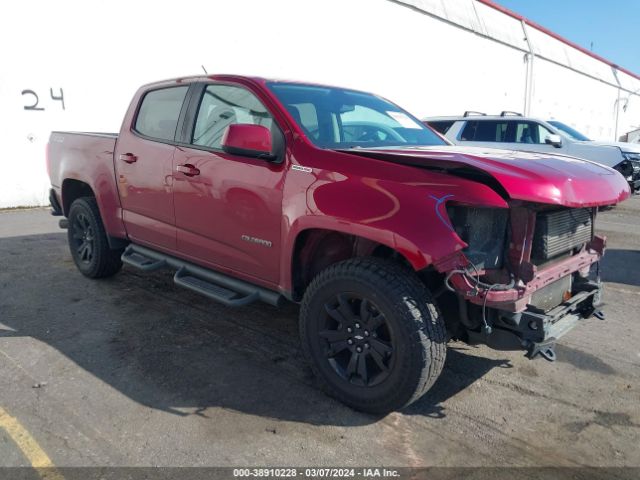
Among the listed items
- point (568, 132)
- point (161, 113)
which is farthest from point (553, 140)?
point (161, 113)

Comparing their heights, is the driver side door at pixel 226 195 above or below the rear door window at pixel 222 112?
below

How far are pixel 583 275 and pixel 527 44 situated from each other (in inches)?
995

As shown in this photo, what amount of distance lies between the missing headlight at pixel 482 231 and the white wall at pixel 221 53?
8442 millimetres

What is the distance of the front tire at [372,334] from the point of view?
2.77m

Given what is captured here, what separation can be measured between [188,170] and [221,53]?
938 centimetres

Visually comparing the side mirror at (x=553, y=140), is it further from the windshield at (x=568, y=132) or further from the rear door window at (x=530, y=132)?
the windshield at (x=568, y=132)

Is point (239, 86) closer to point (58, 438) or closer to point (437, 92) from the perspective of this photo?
point (58, 438)

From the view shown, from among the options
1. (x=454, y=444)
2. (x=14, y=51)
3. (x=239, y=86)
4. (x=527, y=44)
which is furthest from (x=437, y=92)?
(x=454, y=444)

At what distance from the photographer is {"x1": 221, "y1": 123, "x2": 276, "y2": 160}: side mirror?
10.8 feet

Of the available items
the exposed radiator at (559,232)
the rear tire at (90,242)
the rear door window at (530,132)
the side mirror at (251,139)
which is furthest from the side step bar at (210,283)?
the rear door window at (530,132)

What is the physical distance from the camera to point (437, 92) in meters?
20.0

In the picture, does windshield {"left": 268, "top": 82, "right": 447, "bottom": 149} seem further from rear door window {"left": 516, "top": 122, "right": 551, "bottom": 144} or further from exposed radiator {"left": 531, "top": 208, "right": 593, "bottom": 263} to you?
rear door window {"left": 516, "top": 122, "right": 551, "bottom": 144}

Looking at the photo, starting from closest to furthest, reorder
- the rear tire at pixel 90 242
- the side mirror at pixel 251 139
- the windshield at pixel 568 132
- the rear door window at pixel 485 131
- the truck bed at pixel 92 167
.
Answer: the side mirror at pixel 251 139 < the truck bed at pixel 92 167 < the rear tire at pixel 90 242 < the rear door window at pixel 485 131 < the windshield at pixel 568 132

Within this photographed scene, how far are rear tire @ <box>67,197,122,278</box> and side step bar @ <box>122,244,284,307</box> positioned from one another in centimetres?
65
